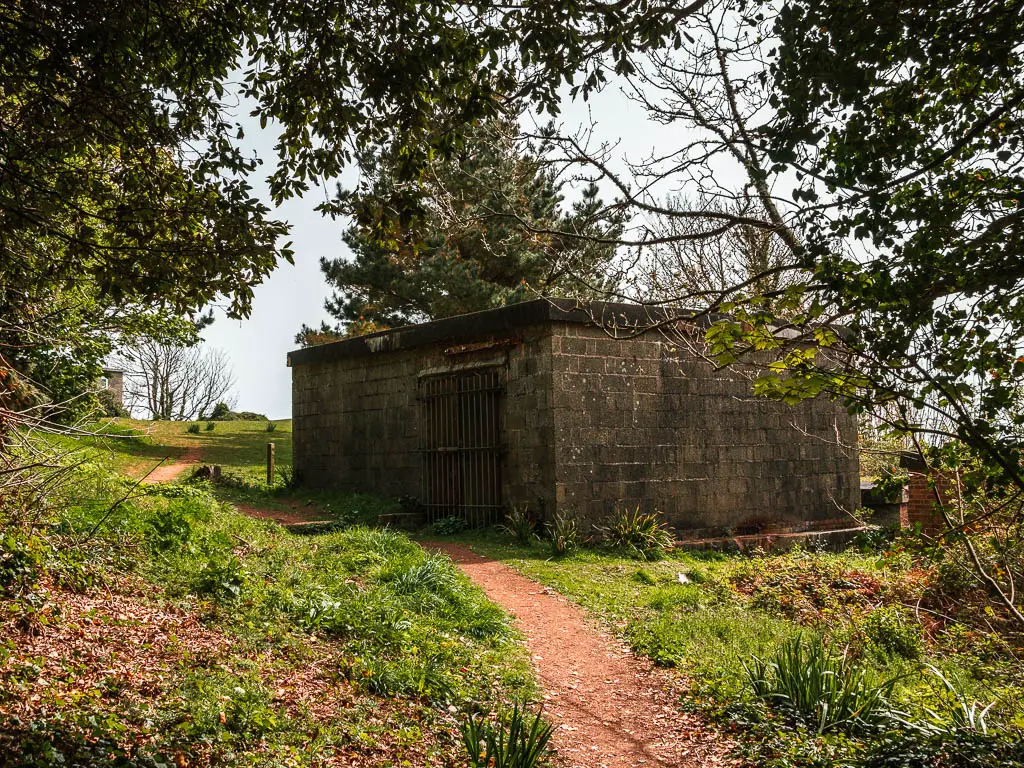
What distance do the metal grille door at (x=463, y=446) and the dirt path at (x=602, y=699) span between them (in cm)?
363

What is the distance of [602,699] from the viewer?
19.0 feet

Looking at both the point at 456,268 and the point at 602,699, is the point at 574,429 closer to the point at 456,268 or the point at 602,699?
the point at 602,699

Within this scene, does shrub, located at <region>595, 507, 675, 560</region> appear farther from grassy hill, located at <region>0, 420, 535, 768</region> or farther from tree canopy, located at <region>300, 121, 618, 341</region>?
tree canopy, located at <region>300, 121, 618, 341</region>

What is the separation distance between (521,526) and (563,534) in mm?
745

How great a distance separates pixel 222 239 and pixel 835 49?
13.6 ft

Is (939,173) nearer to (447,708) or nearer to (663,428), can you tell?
(447,708)

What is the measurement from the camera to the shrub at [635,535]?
10578mm

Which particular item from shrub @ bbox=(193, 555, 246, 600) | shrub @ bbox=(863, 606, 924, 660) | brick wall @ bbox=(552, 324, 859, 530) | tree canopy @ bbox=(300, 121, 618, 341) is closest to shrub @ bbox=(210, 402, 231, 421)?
tree canopy @ bbox=(300, 121, 618, 341)

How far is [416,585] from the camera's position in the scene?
7.28m

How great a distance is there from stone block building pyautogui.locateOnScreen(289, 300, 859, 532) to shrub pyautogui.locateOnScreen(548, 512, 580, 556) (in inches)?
5.9

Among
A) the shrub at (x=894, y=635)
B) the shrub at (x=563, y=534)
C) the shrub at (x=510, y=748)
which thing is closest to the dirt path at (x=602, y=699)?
the shrub at (x=510, y=748)

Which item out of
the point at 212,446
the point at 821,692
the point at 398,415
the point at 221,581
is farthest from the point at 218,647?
the point at 212,446

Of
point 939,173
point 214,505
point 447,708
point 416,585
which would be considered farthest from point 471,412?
point 939,173

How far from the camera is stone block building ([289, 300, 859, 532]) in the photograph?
35.8 ft
